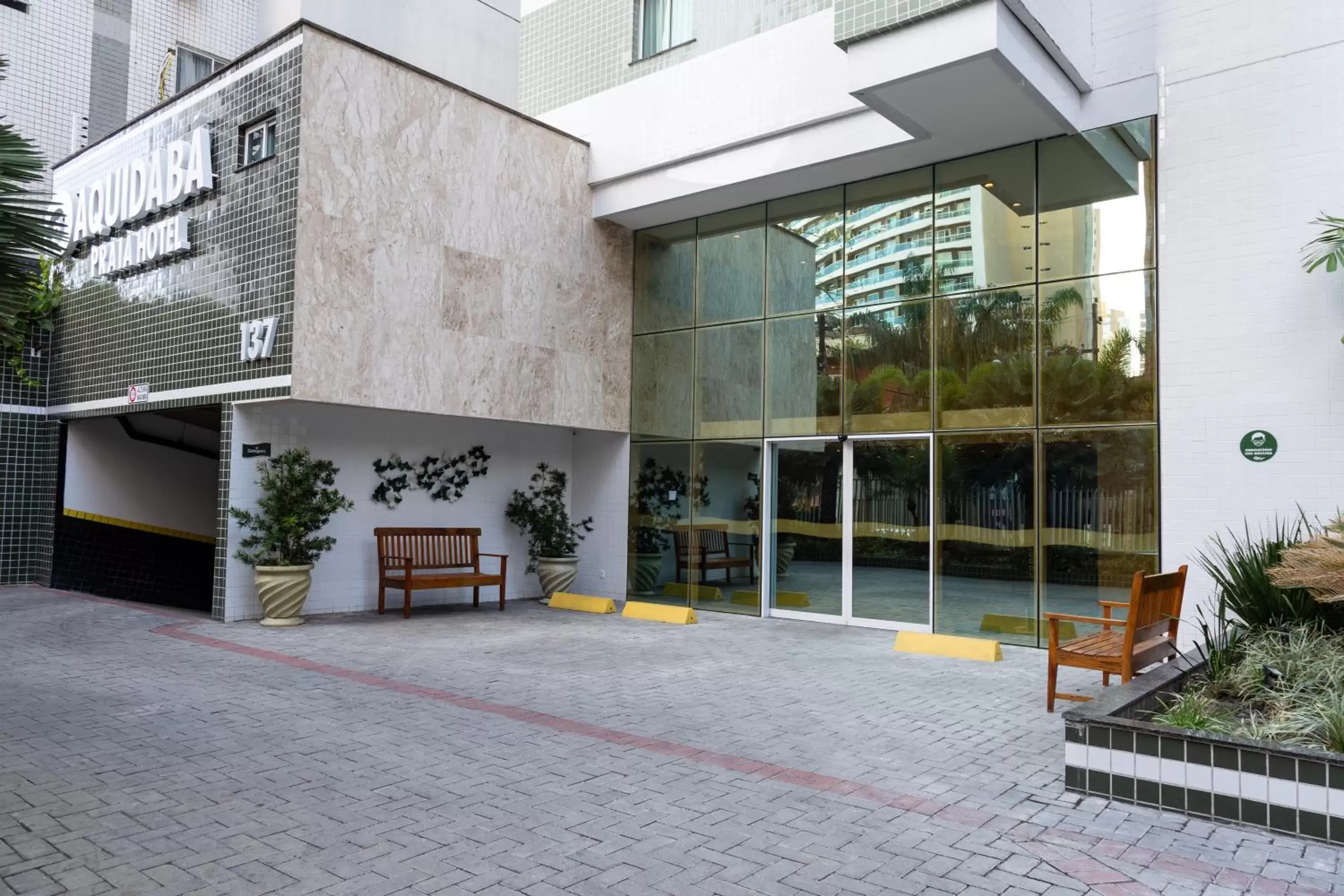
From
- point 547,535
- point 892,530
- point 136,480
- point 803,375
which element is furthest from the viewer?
point 136,480

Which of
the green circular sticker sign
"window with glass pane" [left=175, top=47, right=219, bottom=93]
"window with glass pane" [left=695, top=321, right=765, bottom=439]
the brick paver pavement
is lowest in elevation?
the brick paver pavement

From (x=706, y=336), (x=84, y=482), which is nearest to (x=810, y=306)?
(x=706, y=336)

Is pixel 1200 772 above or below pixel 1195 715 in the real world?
below

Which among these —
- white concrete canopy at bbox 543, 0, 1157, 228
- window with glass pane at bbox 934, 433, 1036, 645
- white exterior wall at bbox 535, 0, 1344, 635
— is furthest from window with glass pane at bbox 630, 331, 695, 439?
white exterior wall at bbox 535, 0, 1344, 635

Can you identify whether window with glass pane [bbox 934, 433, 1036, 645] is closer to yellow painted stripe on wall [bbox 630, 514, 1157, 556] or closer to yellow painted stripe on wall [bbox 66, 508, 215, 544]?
yellow painted stripe on wall [bbox 630, 514, 1157, 556]

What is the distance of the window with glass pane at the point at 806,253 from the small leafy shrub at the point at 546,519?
13.5ft

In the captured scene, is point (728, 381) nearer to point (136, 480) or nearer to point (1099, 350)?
point (1099, 350)

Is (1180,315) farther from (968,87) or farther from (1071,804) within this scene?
(1071,804)

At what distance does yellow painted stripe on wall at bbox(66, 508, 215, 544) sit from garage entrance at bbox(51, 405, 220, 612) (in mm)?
15

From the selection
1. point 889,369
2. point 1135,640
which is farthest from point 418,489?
point 1135,640

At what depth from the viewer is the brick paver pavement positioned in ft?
11.7

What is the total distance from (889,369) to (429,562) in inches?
246

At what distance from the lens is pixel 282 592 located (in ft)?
33.4

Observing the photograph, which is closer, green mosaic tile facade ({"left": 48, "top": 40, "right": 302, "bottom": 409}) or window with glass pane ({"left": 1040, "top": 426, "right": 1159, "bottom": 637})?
window with glass pane ({"left": 1040, "top": 426, "right": 1159, "bottom": 637})
